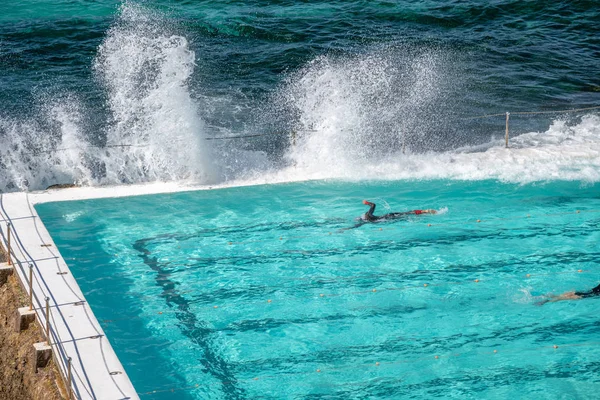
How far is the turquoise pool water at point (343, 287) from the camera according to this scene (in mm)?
9266

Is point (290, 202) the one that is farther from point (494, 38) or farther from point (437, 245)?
point (494, 38)

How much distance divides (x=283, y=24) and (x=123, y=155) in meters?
13.1

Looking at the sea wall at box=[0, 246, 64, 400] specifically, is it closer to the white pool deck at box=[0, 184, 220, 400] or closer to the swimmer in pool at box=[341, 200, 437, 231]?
the white pool deck at box=[0, 184, 220, 400]

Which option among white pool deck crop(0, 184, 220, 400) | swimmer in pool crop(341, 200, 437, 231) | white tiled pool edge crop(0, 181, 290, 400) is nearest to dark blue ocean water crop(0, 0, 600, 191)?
white tiled pool edge crop(0, 181, 290, 400)

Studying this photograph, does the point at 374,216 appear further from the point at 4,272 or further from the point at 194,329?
the point at 4,272

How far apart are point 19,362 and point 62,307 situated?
3.38 feet

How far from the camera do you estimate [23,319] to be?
9.43 m

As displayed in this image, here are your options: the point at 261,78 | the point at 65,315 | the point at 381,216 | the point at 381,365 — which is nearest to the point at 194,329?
the point at 65,315

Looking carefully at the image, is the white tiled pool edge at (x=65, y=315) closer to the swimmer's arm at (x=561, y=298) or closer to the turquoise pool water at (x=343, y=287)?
the turquoise pool water at (x=343, y=287)

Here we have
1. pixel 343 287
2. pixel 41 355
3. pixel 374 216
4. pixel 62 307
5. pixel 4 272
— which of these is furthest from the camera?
pixel 374 216

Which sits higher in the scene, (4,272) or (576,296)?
(4,272)

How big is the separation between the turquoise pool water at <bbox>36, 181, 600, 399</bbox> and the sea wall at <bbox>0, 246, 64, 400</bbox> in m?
1.00

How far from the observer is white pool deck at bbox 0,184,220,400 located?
8523mm

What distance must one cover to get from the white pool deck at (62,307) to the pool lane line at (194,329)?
1120 mm
